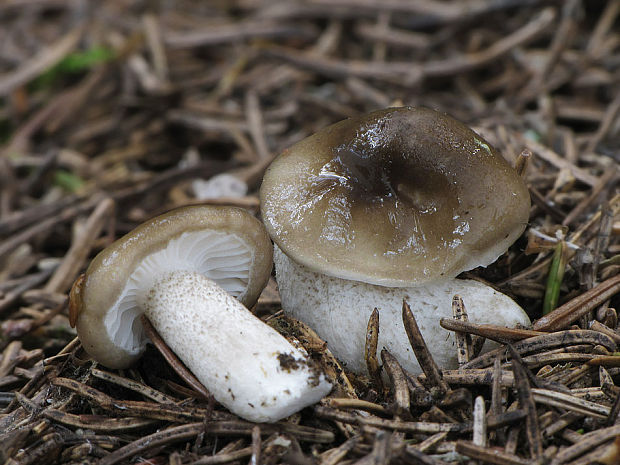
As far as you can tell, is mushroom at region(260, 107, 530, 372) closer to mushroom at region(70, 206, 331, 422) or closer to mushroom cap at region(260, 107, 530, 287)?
mushroom cap at region(260, 107, 530, 287)

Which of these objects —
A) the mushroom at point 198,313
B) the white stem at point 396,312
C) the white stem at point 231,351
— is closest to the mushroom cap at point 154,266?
the mushroom at point 198,313

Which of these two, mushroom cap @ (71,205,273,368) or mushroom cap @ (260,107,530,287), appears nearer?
mushroom cap @ (71,205,273,368)

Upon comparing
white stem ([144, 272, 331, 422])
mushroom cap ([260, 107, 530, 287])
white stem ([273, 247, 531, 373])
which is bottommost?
white stem ([273, 247, 531, 373])

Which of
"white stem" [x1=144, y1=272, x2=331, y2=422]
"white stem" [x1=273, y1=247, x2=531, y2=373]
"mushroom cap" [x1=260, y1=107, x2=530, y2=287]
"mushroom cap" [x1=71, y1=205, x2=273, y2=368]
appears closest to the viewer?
"white stem" [x1=144, y1=272, x2=331, y2=422]

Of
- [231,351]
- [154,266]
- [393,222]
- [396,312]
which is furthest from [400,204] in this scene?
[154,266]

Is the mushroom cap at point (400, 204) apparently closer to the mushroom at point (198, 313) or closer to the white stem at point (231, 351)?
the mushroom at point (198, 313)

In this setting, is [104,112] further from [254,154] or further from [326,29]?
[326,29]

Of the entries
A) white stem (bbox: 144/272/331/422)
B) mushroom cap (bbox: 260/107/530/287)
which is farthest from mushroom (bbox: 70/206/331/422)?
mushroom cap (bbox: 260/107/530/287)
